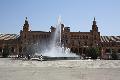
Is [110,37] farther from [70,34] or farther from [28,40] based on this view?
[28,40]

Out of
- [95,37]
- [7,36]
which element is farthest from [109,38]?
[7,36]

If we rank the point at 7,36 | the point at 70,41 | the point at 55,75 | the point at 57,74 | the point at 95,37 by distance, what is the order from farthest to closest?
the point at 7,36 < the point at 70,41 < the point at 95,37 < the point at 57,74 < the point at 55,75

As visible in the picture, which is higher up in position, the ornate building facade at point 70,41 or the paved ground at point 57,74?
the ornate building facade at point 70,41

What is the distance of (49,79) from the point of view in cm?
1587

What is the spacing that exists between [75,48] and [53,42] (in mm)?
7671

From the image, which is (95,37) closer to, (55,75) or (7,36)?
(7,36)

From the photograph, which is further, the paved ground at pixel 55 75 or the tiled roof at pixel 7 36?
the tiled roof at pixel 7 36

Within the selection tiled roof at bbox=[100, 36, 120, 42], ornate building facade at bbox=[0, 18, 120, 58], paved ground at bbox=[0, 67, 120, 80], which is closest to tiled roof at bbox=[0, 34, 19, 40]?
ornate building facade at bbox=[0, 18, 120, 58]

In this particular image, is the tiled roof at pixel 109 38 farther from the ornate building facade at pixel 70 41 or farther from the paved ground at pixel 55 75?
the paved ground at pixel 55 75

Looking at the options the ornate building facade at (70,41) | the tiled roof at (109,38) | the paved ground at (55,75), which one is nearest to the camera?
the paved ground at (55,75)

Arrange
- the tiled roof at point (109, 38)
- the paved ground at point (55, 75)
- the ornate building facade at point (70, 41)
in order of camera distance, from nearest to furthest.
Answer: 1. the paved ground at point (55, 75)
2. the ornate building facade at point (70, 41)
3. the tiled roof at point (109, 38)

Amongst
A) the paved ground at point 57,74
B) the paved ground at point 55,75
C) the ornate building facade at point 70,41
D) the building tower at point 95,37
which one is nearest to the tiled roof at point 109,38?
the ornate building facade at point 70,41

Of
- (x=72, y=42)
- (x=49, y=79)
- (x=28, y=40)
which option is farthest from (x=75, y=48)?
(x=49, y=79)

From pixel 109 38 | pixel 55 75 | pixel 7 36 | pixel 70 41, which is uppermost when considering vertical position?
pixel 7 36
